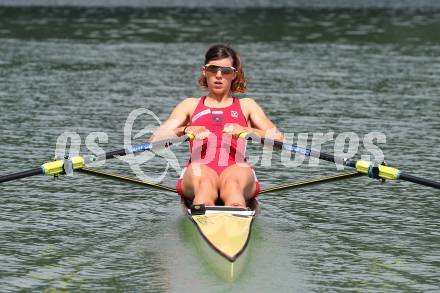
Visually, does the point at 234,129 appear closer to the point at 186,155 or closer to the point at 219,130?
the point at 219,130

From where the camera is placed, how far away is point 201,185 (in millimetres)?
13531

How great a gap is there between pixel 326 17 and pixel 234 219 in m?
38.0

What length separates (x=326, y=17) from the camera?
49.5 metres

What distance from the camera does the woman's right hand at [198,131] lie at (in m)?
14.1

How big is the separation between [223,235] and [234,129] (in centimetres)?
269

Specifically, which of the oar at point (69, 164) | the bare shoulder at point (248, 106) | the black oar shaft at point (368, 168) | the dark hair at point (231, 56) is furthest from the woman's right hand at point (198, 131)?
the dark hair at point (231, 56)

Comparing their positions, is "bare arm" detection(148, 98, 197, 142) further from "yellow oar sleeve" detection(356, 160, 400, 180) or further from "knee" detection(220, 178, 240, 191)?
"yellow oar sleeve" detection(356, 160, 400, 180)

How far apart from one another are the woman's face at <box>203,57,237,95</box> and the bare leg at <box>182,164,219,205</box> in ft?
4.15

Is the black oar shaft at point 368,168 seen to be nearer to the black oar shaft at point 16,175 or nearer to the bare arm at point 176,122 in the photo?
the bare arm at point 176,122

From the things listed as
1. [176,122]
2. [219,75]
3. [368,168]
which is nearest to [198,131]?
[176,122]

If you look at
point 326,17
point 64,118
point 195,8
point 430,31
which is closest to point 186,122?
point 64,118

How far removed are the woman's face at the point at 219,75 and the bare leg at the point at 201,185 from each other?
1.26 metres

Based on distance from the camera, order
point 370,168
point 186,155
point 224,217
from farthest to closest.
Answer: point 186,155, point 370,168, point 224,217

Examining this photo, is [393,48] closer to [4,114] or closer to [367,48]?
[367,48]
